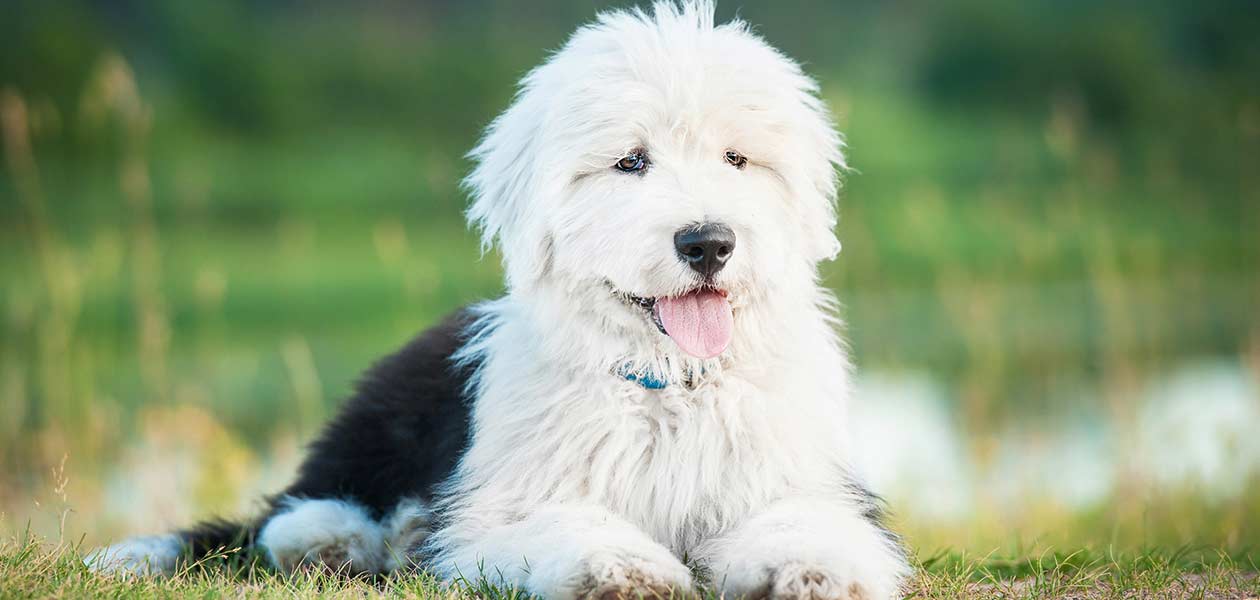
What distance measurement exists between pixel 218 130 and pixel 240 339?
785 centimetres

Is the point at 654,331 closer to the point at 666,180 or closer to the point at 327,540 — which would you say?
the point at 666,180

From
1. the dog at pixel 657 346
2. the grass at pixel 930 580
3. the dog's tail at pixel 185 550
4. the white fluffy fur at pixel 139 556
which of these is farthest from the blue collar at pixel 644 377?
the white fluffy fur at pixel 139 556

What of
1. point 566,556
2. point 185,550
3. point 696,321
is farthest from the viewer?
point 185,550

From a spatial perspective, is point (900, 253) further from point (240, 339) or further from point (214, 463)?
point (214, 463)

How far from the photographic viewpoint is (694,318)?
4.14m

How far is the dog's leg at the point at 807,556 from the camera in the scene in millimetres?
3752

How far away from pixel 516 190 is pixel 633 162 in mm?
431

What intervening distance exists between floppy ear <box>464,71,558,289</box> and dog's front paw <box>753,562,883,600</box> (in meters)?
1.27

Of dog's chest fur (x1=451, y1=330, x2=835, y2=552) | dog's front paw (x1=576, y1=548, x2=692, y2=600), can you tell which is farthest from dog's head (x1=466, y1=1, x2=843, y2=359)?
dog's front paw (x1=576, y1=548, x2=692, y2=600)

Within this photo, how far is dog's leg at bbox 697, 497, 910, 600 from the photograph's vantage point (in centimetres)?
375

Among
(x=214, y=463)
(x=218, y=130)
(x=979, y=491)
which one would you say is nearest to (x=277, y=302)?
(x=218, y=130)

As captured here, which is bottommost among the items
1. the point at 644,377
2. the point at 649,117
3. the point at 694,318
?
the point at 644,377

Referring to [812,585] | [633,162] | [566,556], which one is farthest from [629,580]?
[633,162]

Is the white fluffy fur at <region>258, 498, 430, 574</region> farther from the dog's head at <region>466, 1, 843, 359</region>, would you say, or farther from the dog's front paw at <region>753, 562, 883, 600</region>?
the dog's front paw at <region>753, 562, 883, 600</region>
